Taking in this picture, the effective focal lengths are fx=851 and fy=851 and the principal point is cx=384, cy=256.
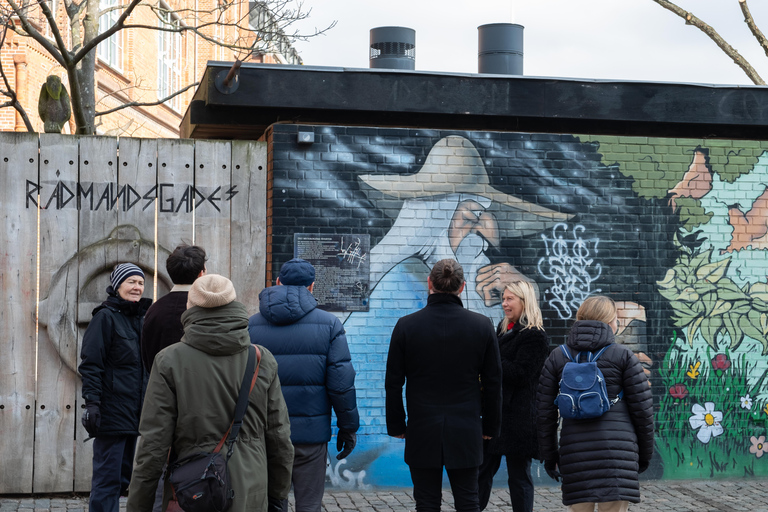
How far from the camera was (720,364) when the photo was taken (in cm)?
758

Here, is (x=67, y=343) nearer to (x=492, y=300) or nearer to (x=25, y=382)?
(x=25, y=382)

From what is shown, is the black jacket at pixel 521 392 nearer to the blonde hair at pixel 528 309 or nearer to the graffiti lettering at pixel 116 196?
the blonde hair at pixel 528 309

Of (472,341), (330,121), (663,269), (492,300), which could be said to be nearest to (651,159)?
(663,269)

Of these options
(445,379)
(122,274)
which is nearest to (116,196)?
(122,274)

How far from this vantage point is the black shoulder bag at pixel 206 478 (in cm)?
347

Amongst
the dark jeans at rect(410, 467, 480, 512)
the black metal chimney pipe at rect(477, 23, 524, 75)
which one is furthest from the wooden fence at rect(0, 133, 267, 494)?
the black metal chimney pipe at rect(477, 23, 524, 75)

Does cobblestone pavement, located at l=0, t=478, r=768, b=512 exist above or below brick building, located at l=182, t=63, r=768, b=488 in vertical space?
below

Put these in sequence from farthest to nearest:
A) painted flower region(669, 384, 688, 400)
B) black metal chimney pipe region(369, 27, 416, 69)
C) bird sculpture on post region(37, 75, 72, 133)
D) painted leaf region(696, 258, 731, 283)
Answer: black metal chimney pipe region(369, 27, 416, 69) → painted leaf region(696, 258, 731, 283) → painted flower region(669, 384, 688, 400) → bird sculpture on post region(37, 75, 72, 133)

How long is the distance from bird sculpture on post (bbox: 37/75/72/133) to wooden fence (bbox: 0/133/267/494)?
832mm

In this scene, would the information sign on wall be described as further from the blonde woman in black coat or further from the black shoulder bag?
the black shoulder bag

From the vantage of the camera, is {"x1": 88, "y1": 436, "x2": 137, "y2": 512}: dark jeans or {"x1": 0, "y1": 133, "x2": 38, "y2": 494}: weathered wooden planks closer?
{"x1": 88, "y1": 436, "x2": 137, "y2": 512}: dark jeans

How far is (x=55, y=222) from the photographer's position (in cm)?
663

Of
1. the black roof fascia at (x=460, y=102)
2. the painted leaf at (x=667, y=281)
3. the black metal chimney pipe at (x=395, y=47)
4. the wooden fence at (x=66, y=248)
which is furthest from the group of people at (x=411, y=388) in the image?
the black metal chimney pipe at (x=395, y=47)

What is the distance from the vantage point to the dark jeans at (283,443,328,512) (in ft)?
15.5
